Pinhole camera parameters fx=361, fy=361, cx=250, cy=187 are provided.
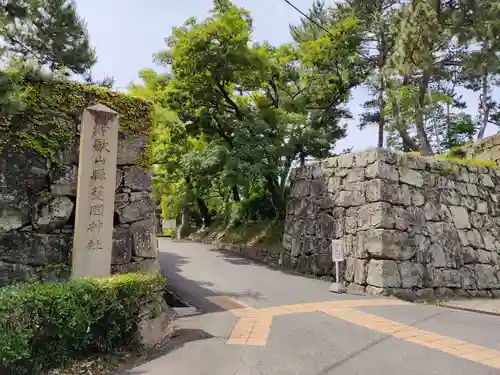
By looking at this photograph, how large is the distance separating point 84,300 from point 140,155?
2.70m

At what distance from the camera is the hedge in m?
2.96

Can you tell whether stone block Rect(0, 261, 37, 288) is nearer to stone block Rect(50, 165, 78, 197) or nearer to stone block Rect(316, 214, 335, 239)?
stone block Rect(50, 165, 78, 197)

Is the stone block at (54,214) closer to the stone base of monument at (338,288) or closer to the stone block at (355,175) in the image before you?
the stone base of monument at (338,288)

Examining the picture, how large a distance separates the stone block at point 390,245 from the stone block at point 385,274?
155mm

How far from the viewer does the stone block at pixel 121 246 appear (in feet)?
17.2

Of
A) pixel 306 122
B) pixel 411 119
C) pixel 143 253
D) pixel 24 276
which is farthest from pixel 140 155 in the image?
pixel 411 119

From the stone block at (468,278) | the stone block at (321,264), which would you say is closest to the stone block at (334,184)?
the stone block at (321,264)

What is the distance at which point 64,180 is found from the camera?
4918 millimetres

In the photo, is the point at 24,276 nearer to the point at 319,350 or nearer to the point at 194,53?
the point at 319,350

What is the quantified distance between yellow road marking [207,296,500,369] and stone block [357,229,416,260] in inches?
42.0

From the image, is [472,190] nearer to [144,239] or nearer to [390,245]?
[390,245]

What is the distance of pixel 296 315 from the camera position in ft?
19.1

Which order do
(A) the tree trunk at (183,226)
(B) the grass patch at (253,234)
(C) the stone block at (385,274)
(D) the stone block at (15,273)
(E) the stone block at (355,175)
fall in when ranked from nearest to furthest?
(D) the stone block at (15,273), (C) the stone block at (385,274), (E) the stone block at (355,175), (B) the grass patch at (253,234), (A) the tree trunk at (183,226)

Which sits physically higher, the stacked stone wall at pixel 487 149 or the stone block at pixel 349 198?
the stacked stone wall at pixel 487 149
